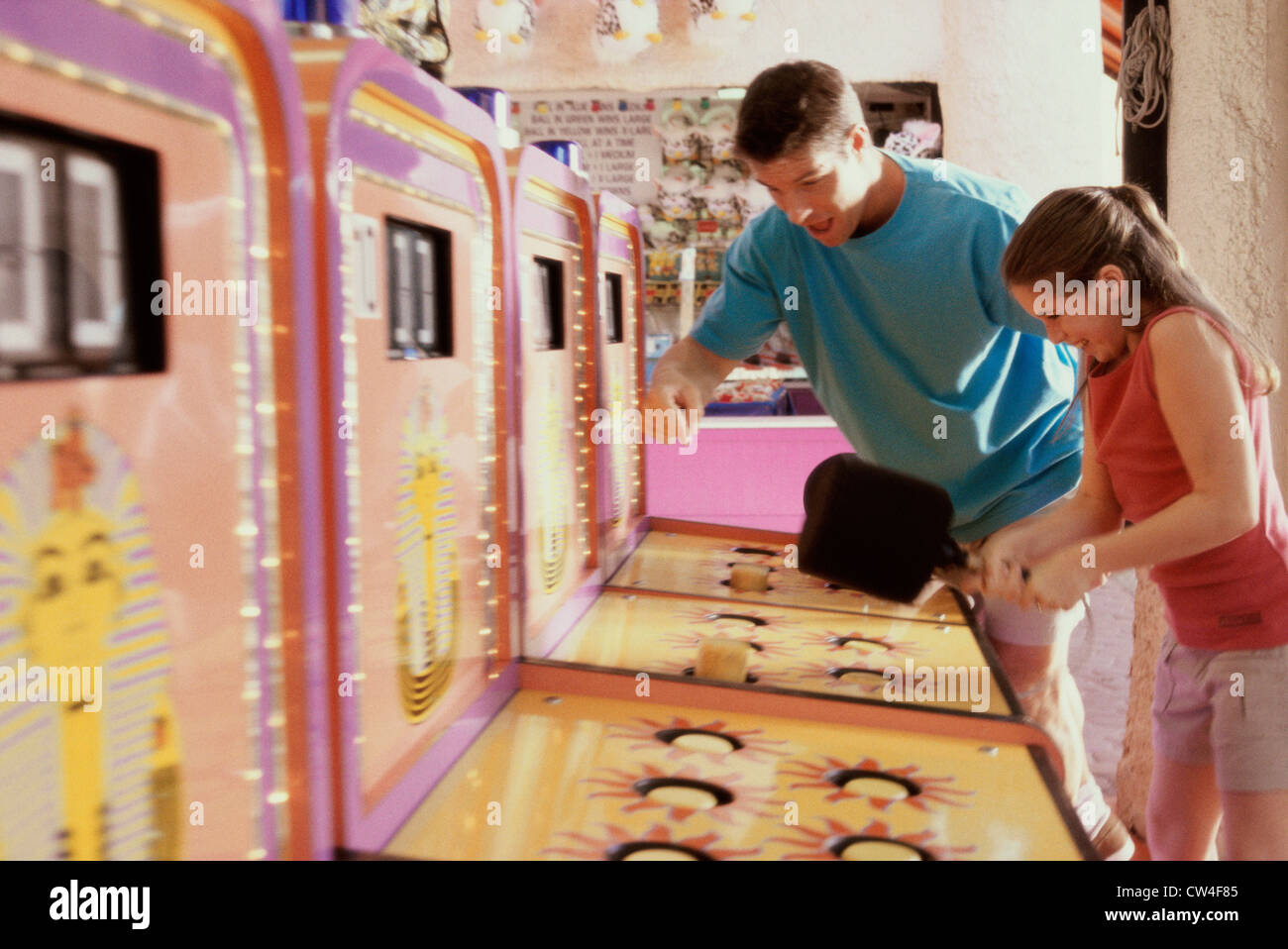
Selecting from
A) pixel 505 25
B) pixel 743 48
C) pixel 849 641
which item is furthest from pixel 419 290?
pixel 743 48

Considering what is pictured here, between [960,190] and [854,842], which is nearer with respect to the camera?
Result: [854,842]

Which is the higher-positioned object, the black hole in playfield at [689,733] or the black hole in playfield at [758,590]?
the black hole in playfield at [758,590]

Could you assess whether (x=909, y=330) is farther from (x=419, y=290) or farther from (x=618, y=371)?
(x=419, y=290)

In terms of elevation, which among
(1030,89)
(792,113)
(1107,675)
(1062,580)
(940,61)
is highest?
(940,61)

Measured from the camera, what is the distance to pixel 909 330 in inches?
62.4

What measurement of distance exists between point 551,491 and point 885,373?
0.57 meters

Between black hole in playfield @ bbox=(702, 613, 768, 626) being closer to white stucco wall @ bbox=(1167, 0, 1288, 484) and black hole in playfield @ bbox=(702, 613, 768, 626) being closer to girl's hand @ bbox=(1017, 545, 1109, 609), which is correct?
girl's hand @ bbox=(1017, 545, 1109, 609)

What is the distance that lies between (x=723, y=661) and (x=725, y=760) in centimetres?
21

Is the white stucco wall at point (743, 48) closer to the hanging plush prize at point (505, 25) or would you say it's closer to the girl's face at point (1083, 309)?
the hanging plush prize at point (505, 25)

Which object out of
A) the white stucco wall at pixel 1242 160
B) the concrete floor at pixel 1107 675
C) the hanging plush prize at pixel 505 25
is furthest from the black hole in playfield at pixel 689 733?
the hanging plush prize at pixel 505 25

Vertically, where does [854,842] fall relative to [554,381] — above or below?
below

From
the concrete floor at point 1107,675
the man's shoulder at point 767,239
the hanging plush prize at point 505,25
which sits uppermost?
the hanging plush prize at point 505,25

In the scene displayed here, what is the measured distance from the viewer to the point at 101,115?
0.53 metres

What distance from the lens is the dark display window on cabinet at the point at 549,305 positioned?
1354 millimetres
